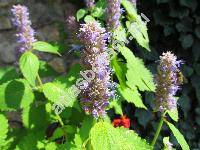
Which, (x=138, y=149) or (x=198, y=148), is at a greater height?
(x=138, y=149)

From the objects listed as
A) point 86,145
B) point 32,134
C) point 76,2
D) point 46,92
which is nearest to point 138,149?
point 86,145

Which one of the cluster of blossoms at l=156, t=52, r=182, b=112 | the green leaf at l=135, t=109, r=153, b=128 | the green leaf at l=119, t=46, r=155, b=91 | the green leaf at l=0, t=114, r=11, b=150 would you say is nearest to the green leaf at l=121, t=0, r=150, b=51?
the green leaf at l=119, t=46, r=155, b=91

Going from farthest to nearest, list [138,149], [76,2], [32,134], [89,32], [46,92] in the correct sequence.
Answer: [76,2]
[32,134]
[46,92]
[138,149]
[89,32]

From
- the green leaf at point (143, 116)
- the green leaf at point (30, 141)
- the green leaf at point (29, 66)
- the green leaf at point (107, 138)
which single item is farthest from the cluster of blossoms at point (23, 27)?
the green leaf at point (143, 116)

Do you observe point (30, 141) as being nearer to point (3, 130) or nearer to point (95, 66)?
point (3, 130)

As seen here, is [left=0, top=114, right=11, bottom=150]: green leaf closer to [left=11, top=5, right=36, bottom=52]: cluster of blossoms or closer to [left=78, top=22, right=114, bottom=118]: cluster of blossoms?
[left=11, top=5, right=36, bottom=52]: cluster of blossoms

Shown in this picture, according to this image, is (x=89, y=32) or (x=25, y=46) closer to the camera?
(x=89, y=32)

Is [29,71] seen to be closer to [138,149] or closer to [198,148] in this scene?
[138,149]

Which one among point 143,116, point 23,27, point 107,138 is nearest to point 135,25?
point 23,27
